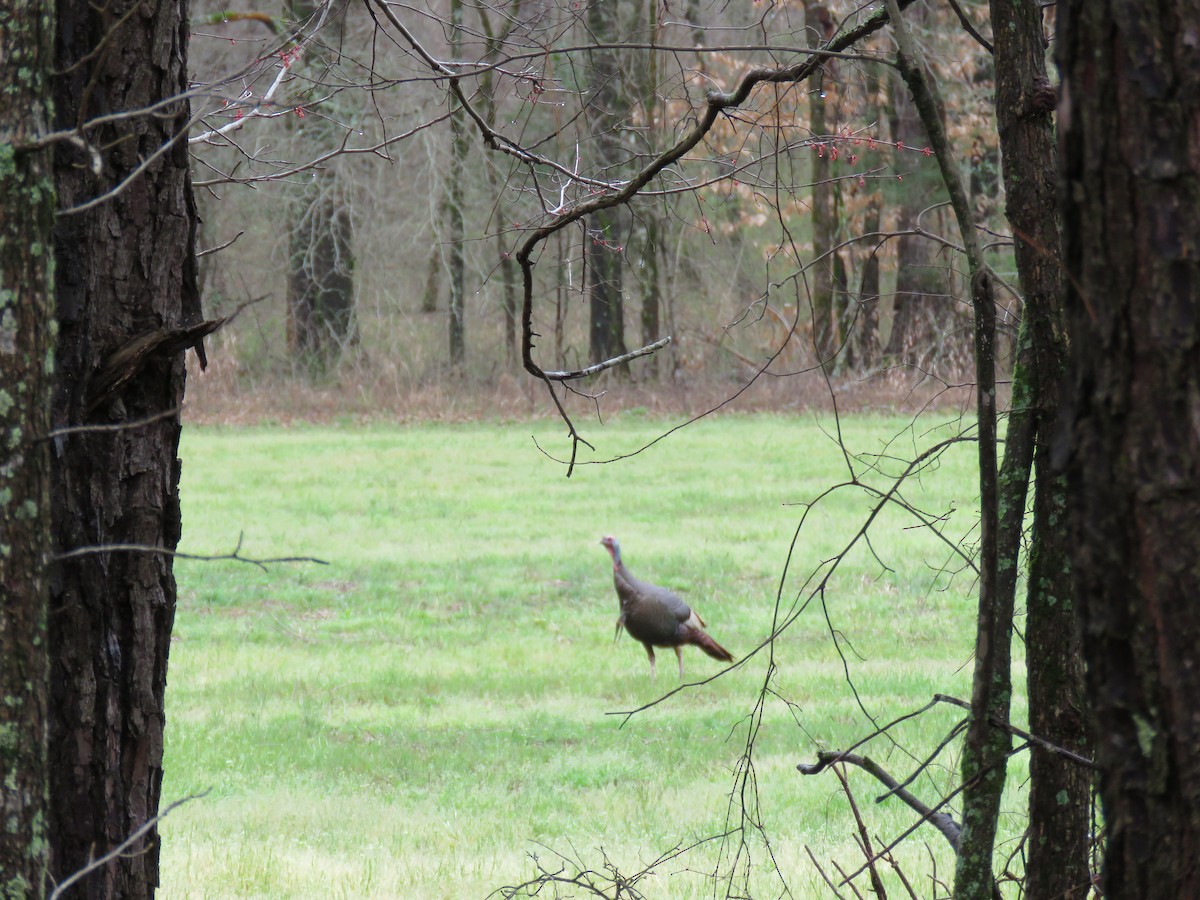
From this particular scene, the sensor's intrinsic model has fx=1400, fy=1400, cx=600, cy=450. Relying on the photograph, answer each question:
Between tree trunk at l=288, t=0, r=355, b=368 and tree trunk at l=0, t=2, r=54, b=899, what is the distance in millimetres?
19320

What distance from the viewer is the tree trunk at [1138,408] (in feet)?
4.75

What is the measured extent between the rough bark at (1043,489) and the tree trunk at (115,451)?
1568 mm

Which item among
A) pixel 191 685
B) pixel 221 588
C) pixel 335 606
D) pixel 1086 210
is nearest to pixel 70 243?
pixel 1086 210

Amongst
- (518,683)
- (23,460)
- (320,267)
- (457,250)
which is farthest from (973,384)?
(320,267)

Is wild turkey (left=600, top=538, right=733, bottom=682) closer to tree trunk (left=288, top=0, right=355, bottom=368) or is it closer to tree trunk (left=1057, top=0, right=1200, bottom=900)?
tree trunk (left=1057, top=0, right=1200, bottom=900)

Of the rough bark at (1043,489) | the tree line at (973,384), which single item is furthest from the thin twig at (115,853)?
the rough bark at (1043,489)

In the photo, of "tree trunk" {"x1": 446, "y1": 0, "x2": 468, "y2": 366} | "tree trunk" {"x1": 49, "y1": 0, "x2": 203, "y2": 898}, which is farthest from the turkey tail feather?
"tree trunk" {"x1": 446, "y1": 0, "x2": 468, "y2": 366}

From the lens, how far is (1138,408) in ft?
4.83

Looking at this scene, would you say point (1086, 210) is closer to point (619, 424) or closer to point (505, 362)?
point (619, 424)

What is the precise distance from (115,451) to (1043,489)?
5.96ft

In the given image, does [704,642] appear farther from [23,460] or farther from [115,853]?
[115,853]

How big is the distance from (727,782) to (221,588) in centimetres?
561

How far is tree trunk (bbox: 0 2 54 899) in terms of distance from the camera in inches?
80.7

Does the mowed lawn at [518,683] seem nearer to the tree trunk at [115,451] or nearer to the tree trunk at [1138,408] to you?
the tree trunk at [115,451]
